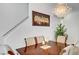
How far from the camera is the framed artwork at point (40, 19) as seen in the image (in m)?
1.40

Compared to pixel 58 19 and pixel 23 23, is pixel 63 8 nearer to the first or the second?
pixel 58 19

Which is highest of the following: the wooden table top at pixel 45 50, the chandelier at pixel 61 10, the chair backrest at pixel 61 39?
the chandelier at pixel 61 10

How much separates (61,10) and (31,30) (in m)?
0.42

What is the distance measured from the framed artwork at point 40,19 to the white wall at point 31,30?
35 millimetres

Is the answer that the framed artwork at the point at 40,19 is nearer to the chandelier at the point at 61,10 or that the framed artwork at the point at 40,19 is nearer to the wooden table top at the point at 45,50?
the chandelier at the point at 61,10

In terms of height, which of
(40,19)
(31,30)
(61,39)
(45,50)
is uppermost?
(40,19)

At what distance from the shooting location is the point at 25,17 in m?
1.38

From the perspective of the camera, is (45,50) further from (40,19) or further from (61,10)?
(61,10)

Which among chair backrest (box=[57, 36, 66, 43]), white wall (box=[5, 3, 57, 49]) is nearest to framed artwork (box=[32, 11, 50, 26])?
white wall (box=[5, 3, 57, 49])

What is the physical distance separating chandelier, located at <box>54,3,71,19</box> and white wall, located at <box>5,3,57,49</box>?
0.06 meters

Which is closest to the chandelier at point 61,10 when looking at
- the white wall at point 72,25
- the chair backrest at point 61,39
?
the white wall at point 72,25

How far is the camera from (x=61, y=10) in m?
1.41

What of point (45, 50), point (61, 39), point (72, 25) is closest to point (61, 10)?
point (72, 25)
